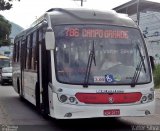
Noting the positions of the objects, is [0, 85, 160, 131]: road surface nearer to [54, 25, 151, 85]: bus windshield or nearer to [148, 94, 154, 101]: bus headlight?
[148, 94, 154, 101]: bus headlight

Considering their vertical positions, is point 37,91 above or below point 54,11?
below

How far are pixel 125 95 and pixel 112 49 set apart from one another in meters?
1.23

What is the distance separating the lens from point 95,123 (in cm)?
1283

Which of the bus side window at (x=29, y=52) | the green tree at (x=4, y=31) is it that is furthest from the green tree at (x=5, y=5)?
the green tree at (x=4, y=31)

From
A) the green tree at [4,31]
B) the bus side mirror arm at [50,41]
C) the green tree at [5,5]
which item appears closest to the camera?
the bus side mirror arm at [50,41]

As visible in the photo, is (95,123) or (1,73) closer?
(95,123)

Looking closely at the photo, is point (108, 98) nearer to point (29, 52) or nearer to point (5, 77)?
point (29, 52)

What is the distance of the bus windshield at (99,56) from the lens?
11.2 meters

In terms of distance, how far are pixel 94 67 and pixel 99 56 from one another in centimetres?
33

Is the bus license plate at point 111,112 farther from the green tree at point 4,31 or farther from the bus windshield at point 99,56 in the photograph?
the green tree at point 4,31

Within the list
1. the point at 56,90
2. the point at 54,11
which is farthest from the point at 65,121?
the point at 54,11

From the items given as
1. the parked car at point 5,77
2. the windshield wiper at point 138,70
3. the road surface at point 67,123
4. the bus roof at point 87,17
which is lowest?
the parked car at point 5,77

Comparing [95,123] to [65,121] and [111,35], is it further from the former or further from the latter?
[111,35]

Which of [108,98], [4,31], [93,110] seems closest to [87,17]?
[108,98]
